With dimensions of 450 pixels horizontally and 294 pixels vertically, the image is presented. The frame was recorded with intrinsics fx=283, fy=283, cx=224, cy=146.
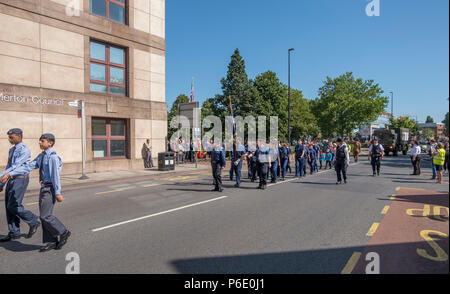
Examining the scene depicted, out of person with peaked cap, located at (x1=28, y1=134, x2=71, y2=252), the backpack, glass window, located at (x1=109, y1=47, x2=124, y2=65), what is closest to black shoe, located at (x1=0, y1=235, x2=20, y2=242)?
person with peaked cap, located at (x1=28, y1=134, x2=71, y2=252)

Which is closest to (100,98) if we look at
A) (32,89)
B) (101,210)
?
(32,89)

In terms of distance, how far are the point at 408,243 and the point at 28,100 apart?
14.6 meters

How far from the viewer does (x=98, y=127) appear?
15.5m

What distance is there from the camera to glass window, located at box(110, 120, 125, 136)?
1616 centimetres

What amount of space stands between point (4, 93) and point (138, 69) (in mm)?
6971

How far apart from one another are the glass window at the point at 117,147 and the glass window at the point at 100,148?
1.39ft

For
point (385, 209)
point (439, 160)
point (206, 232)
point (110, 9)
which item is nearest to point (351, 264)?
point (206, 232)

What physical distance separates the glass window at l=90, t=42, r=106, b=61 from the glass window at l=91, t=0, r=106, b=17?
5.70 ft

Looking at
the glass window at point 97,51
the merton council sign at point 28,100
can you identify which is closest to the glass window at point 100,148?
the merton council sign at point 28,100

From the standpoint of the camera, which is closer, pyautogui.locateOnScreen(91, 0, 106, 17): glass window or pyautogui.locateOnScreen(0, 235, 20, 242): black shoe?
pyautogui.locateOnScreen(0, 235, 20, 242): black shoe

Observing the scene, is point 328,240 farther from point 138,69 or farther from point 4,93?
point 138,69

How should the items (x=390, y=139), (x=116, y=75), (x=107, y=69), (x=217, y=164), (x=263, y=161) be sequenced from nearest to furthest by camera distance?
(x=217, y=164), (x=263, y=161), (x=107, y=69), (x=116, y=75), (x=390, y=139)

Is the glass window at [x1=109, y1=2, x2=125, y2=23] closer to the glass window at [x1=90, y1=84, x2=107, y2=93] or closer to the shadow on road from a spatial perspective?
the glass window at [x1=90, y1=84, x2=107, y2=93]

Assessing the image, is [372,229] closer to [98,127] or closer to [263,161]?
[263,161]
